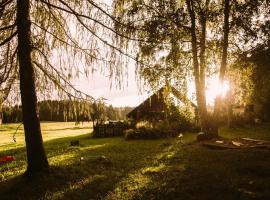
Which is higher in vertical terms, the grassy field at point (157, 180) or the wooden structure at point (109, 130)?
the wooden structure at point (109, 130)

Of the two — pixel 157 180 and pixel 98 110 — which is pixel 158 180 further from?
pixel 98 110

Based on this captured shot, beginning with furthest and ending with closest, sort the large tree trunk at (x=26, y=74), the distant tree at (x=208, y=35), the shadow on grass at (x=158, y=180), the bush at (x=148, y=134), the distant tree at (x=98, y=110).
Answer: the bush at (x=148, y=134)
the distant tree at (x=208, y=35)
the large tree trunk at (x=26, y=74)
the distant tree at (x=98, y=110)
the shadow on grass at (x=158, y=180)

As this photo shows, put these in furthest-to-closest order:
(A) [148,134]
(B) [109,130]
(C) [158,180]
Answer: (B) [109,130], (A) [148,134], (C) [158,180]

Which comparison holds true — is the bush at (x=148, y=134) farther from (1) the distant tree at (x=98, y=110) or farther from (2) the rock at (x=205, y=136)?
(1) the distant tree at (x=98, y=110)

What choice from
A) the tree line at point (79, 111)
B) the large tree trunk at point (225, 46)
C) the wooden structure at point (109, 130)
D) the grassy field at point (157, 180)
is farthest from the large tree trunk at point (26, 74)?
the wooden structure at point (109, 130)

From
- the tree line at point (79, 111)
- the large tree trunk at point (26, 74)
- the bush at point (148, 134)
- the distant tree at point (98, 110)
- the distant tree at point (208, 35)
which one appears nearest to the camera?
the tree line at point (79, 111)

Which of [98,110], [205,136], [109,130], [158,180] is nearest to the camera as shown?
[98,110]

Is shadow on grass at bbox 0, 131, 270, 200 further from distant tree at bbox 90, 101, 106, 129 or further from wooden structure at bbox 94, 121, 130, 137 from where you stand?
wooden structure at bbox 94, 121, 130, 137

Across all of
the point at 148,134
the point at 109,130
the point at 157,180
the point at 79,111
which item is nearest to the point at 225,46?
the point at 148,134

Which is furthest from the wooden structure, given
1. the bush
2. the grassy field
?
the grassy field

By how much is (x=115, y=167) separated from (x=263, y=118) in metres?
27.6

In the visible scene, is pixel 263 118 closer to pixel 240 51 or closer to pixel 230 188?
pixel 240 51

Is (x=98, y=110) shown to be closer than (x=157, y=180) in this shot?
Yes

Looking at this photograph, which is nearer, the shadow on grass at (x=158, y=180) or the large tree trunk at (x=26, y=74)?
the shadow on grass at (x=158, y=180)
